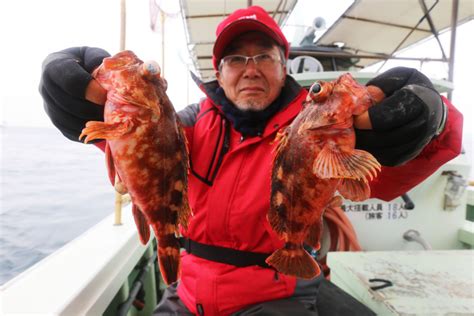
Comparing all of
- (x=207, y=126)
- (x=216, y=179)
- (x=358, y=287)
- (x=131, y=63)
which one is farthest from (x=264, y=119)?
(x=358, y=287)

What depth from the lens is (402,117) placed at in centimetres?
161

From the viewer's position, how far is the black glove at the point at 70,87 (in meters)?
1.60

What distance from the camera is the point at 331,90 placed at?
1.69 m

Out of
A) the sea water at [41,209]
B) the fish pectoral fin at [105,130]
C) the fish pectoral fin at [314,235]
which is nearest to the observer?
the fish pectoral fin at [105,130]

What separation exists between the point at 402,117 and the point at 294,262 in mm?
959

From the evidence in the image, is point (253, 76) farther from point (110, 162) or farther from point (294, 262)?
point (294, 262)

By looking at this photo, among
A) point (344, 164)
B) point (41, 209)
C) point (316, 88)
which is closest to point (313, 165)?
point (344, 164)

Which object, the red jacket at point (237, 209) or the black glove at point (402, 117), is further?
the red jacket at point (237, 209)

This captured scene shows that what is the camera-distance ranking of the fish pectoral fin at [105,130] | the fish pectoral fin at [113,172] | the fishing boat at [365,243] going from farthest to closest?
the fishing boat at [365,243], the fish pectoral fin at [113,172], the fish pectoral fin at [105,130]

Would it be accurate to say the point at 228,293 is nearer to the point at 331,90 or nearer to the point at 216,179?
the point at 216,179

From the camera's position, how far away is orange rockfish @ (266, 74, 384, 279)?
163 cm

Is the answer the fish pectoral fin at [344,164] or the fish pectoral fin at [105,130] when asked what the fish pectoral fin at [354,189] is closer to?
the fish pectoral fin at [344,164]

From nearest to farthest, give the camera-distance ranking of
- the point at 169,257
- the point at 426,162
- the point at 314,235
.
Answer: the point at 169,257 → the point at 314,235 → the point at 426,162

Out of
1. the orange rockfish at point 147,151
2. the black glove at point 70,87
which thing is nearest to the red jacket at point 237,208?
the black glove at point 70,87
